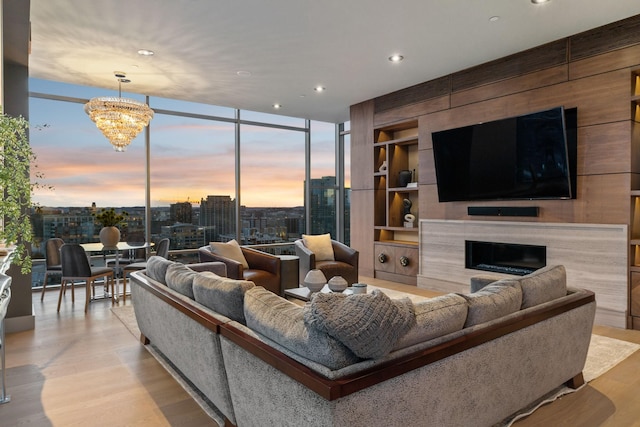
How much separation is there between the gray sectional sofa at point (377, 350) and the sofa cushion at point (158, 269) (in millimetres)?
321

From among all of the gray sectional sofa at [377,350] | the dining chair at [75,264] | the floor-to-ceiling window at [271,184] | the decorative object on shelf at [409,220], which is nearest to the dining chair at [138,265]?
the dining chair at [75,264]

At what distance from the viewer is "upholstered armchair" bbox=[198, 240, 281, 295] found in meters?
4.64

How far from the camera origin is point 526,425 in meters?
2.22

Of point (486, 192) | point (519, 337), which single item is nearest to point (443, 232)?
point (486, 192)

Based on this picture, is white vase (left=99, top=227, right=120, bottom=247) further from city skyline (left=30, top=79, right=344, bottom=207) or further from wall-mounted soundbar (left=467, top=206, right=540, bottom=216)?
wall-mounted soundbar (left=467, top=206, right=540, bottom=216)

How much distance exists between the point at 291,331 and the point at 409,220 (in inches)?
194

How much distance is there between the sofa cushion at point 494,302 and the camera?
1.97 m

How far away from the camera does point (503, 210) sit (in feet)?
15.9

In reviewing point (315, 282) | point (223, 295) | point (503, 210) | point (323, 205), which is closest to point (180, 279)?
point (223, 295)

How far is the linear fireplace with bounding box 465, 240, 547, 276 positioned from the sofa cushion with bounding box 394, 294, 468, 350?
3.16 meters

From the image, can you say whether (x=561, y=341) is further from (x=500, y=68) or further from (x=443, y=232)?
(x=500, y=68)

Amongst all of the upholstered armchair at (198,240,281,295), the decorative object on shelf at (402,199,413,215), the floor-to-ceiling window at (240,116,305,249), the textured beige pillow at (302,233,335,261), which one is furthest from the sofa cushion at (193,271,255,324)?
the floor-to-ceiling window at (240,116,305,249)

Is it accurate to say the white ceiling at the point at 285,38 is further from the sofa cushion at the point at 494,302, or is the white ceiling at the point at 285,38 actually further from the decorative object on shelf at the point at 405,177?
the sofa cushion at the point at 494,302

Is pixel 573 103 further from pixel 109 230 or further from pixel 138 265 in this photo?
pixel 109 230
